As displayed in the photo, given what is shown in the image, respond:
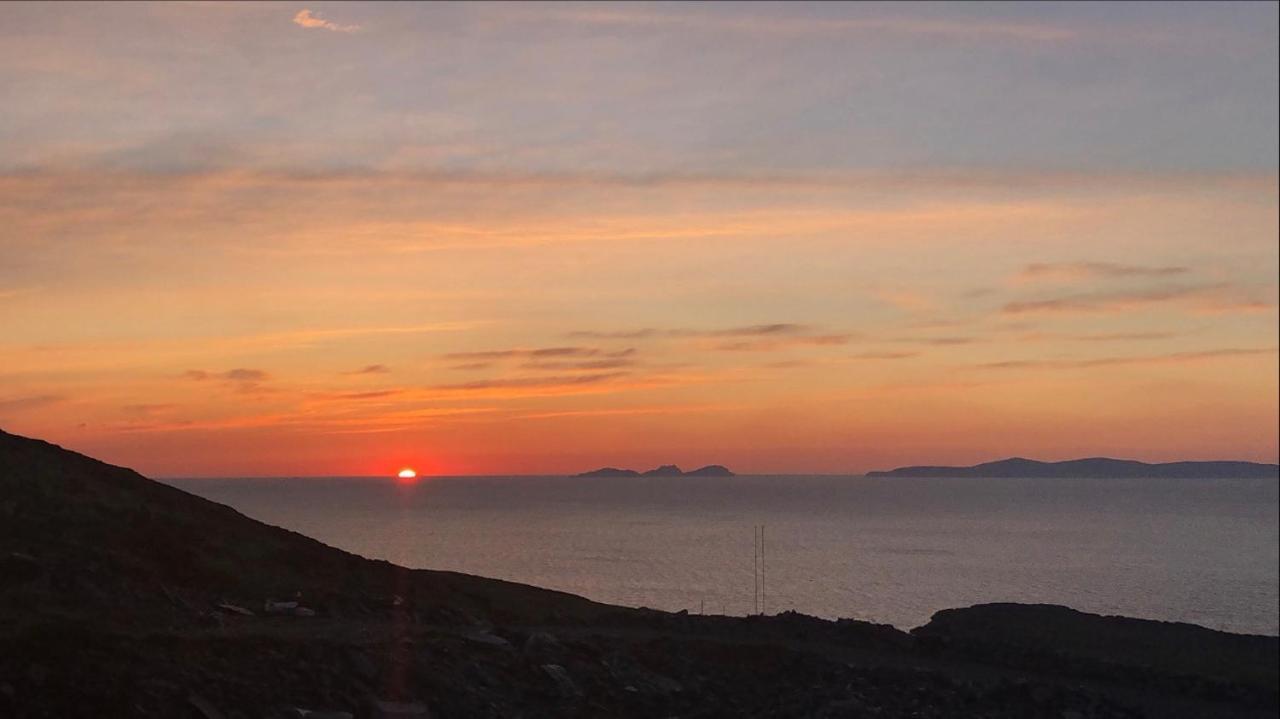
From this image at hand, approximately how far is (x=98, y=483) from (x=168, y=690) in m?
21.4

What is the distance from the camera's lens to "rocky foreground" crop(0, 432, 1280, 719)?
30.8 metres

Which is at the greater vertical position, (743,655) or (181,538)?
(181,538)

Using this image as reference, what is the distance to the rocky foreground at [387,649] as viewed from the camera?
30.8 metres

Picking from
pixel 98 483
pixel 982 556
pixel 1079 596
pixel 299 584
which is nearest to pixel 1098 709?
pixel 299 584

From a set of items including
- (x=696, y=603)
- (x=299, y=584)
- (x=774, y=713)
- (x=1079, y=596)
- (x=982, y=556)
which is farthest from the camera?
(x=982, y=556)

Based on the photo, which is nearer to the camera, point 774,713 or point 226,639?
point 226,639

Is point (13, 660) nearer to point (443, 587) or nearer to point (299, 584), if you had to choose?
point (299, 584)

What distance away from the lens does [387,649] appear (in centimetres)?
3553

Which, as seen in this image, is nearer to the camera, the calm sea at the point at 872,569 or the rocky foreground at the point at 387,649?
the rocky foreground at the point at 387,649

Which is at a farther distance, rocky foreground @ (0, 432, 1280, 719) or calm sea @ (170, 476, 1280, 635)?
calm sea @ (170, 476, 1280, 635)

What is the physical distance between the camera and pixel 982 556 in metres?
162

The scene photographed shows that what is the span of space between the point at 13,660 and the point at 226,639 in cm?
606

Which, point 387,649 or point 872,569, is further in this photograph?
point 872,569

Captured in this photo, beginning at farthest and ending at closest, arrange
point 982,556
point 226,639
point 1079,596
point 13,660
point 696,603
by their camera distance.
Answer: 1. point 982,556
2. point 1079,596
3. point 696,603
4. point 226,639
5. point 13,660
